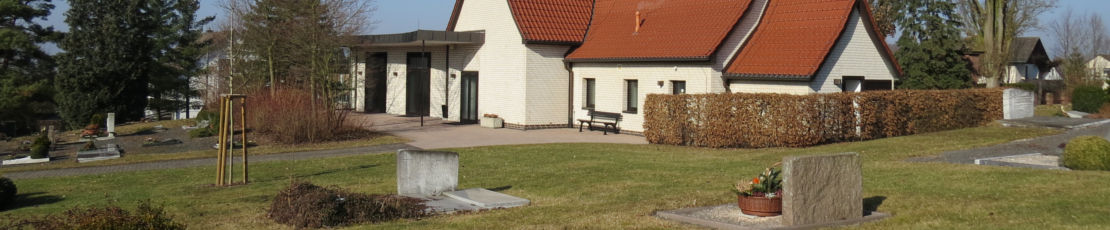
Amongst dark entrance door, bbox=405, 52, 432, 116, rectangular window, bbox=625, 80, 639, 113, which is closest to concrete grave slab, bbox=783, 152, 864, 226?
rectangular window, bbox=625, 80, 639, 113

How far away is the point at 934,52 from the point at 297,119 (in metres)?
28.0

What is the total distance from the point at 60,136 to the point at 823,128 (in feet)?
79.0

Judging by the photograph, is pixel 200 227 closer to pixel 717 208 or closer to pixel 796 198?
pixel 717 208

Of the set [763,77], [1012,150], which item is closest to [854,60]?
[763,77]

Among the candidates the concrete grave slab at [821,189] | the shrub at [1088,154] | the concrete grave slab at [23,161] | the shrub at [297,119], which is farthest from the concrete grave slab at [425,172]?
the concrete grave slab at [23,161]

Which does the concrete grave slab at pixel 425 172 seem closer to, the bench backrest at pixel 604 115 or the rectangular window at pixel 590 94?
the bench backrest at pixel 604 115

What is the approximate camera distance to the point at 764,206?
30.2 ft

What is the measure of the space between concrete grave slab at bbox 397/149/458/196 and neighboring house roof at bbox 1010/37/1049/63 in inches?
2500

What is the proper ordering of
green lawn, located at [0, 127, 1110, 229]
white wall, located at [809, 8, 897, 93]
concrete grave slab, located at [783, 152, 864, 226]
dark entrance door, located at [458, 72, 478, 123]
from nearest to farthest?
concrete grave slab, located at [783, 152, 864, 226] → green lawn, located at [0, 127, 1110, 229] → white wall, located at [809, 8, 897, 93] → dark entrance door, located at [458, 72, 478, 123]

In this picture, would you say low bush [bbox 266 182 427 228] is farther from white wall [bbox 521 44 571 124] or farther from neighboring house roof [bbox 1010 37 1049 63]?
neighboring house roof [bbox 1010 37 1049 63]

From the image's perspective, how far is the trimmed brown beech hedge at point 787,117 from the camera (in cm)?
1958

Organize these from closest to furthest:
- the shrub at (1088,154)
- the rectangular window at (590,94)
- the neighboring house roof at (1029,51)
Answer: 1. the shrub at (1088,154)
2. the rectangular window at (590,94)
3. the neighboring house roof at (1029,51)

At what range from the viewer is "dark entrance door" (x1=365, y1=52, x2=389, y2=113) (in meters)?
37.6

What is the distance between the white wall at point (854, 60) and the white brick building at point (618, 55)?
0.09 feet
